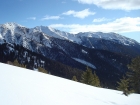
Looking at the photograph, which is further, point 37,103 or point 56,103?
point 56,103

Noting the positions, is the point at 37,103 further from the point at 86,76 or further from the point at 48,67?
the point at 48,67

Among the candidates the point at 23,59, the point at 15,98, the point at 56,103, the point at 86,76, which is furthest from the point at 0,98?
the point at 23,59

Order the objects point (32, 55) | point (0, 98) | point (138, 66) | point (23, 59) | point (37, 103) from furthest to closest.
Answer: point (32, 55) < point (23, 59) < point (138, 66) < point (37, 103) < point (0, 98)

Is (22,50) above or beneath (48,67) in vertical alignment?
above

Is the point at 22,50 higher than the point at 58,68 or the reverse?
higher

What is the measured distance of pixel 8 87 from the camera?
21.0 ft

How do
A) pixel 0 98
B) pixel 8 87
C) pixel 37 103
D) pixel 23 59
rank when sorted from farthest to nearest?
pixel 23 59, pixel 8 87, pixel 37 103, pixel 0 98

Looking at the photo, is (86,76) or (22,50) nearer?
(86,76)

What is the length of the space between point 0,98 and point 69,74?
172119mm

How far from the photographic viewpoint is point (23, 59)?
559 ft

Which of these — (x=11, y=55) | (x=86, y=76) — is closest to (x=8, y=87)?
(x=86, y=76)

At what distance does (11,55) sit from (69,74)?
202 feet

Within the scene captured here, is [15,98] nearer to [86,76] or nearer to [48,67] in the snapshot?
[86,76]

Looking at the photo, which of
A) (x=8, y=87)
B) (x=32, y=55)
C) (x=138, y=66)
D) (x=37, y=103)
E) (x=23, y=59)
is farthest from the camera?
(x=32, y=55)
